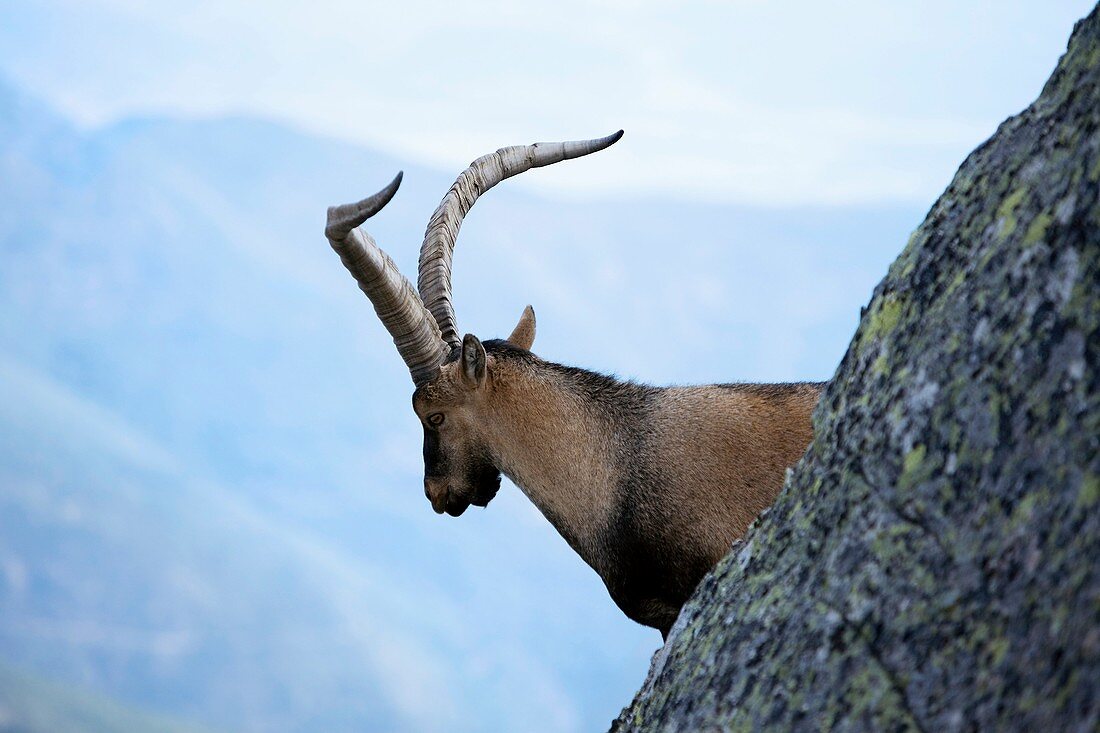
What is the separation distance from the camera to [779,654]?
12.5ft

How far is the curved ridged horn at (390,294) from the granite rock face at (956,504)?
12.5ft

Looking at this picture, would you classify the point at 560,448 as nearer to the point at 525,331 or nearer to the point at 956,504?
the point at 525,331

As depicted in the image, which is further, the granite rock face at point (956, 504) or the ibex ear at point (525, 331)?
the ibex ear at point (525, 331)

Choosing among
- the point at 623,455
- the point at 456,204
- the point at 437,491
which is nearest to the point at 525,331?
the point at 456,204

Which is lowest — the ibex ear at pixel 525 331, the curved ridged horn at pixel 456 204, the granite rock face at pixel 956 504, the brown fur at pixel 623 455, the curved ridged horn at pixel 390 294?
the granite rock face at pixel 956 504

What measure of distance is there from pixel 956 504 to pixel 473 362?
5337mm

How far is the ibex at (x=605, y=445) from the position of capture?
798cm

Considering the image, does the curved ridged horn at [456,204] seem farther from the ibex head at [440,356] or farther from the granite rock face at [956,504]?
the granite rock face at [956,504]

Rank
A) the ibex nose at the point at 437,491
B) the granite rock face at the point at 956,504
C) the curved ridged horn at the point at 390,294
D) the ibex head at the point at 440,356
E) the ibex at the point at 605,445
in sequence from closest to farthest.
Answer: the granite rock face at the point at 956,504 → the curved ridged horn at the point at 390,294 → the ibex at the point at 605,445 → the ibex head at the point at 440,356 → the ibex nose at the point at 437,491

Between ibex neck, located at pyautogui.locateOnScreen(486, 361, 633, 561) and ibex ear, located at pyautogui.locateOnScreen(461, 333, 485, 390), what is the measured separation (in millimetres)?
156

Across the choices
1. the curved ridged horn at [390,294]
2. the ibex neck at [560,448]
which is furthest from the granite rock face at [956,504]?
the curved ridged horn at [390,294]

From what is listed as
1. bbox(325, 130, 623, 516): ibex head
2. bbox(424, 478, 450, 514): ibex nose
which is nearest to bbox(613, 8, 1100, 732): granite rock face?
bbox(325, 130, 623, 516): ibex head

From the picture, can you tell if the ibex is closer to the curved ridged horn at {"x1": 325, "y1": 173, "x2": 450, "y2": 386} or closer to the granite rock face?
the curved ridged horn at {"x1": 325, "y1": 173, "x2": 450, "y2": 386}

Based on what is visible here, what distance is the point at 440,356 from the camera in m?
8.74
